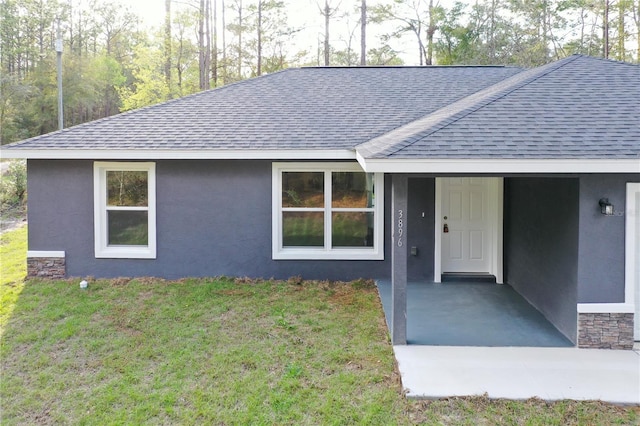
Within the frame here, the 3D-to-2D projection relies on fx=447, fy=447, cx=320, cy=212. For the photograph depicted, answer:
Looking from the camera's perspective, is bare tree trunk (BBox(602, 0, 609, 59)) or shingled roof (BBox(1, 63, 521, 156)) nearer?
shingled roof (BBox(1, 63, 521, 156))

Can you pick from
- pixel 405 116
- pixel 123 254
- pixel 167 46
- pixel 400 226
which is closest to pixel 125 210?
pixel 123 254

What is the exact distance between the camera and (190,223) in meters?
8.23

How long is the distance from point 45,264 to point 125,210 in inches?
67.1

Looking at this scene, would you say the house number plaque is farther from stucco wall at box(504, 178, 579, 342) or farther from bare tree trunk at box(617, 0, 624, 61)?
bare tree trunk at box(617, 0, 624, 61)

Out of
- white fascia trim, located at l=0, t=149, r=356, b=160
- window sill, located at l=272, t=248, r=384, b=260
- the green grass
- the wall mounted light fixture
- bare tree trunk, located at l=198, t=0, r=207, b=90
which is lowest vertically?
Answer: the green grass

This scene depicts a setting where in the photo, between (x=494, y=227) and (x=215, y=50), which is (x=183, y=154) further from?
(x=215, y=50)

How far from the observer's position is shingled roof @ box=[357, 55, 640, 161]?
202 inches

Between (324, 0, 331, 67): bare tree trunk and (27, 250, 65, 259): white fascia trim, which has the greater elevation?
(324, 0, 331, 67): bare tree trunk

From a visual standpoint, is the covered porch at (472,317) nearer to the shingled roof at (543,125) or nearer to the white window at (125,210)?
the shingled roof at (543,125)

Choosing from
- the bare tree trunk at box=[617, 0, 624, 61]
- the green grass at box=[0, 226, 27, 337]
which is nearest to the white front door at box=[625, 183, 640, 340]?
the green grass at box=[0, 226, 27, 337]

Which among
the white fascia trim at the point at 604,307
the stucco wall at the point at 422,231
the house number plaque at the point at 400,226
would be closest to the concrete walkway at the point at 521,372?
the white fascia trim at the point at 604,307

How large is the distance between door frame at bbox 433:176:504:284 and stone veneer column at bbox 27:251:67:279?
686cm

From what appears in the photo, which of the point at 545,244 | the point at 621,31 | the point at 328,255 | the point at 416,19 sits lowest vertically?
the point at 328,255

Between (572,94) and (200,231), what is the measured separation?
6.55 meters
